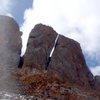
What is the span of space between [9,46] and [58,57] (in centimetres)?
1099

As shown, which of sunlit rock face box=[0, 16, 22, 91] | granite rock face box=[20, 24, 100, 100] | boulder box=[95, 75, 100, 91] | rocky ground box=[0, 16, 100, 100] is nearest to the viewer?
rocky ground box=[0, 16, 100, 100]

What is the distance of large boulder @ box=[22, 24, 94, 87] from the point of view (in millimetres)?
75213

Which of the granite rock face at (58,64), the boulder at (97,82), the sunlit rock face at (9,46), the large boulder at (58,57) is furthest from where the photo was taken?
the boulder at (97,82)

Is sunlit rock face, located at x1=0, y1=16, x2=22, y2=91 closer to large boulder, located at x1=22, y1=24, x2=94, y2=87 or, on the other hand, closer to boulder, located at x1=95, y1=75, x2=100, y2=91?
large boulder, located at x1=22, y1=24, x2=94, y2=87

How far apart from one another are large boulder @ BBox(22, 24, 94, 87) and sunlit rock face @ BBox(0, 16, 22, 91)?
2.43m

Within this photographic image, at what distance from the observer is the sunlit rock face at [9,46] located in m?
67.3

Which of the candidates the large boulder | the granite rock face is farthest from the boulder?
the large boulder

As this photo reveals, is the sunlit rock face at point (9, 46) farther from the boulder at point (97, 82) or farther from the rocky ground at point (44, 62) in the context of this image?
the boulder at point (97, 82)

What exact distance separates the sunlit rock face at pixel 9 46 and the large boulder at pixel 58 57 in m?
2.43

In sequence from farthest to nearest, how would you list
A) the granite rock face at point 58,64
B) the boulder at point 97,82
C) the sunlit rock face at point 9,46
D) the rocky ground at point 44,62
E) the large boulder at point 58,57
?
the boulder at point 97,82 < the large boulder at point 58,57 < the granite rock face at point 58,64 < the sunlit rock face at point 9,46 < the rocky ground at point 44,62

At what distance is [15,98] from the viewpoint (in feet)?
150

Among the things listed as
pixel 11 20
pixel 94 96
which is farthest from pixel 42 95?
pixel 11 20

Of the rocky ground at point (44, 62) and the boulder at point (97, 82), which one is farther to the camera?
the boulder at point (97, 82)

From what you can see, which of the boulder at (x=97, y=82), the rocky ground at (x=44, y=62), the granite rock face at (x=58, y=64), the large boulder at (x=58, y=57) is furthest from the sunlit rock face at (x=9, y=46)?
the boulder at (x=97, y=82)
